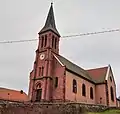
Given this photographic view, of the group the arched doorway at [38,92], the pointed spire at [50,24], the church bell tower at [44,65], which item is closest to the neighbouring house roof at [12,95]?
the church bell tower at [44,65]

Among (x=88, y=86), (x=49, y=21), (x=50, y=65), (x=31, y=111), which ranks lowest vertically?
(x=31, y=111)

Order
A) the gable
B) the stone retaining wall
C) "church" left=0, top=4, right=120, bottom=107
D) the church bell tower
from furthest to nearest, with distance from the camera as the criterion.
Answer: the gable
the church bell tower
"church" left=0, top=4, right=120, bottom=107
the stone retaining wall

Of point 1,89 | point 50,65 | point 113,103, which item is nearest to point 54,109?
point 50,65

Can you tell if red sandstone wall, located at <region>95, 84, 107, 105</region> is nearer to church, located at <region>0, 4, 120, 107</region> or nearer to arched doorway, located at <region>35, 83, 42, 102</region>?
church, located at <region>0, 4, 120, 107</region>

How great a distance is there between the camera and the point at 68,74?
4019 centimetres

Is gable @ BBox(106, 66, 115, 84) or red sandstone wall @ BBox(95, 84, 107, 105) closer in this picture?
red sandstone wall @ BBox(95, 84, 107, 105)

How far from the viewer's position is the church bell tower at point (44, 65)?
39625 millimetres

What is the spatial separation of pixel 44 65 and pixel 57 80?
474 cm

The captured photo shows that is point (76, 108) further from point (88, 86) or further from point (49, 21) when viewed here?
point (49, 21)

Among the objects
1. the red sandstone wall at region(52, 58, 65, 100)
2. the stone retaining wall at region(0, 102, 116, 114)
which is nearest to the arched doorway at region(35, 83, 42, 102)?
the red sandstone wall at region(52, 58, 65, 100)

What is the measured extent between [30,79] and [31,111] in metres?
13.0

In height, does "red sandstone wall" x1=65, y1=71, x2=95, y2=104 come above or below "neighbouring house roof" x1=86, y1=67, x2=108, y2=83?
below

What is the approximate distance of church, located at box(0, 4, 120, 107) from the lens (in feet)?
128

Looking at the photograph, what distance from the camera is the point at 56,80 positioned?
4016cm
